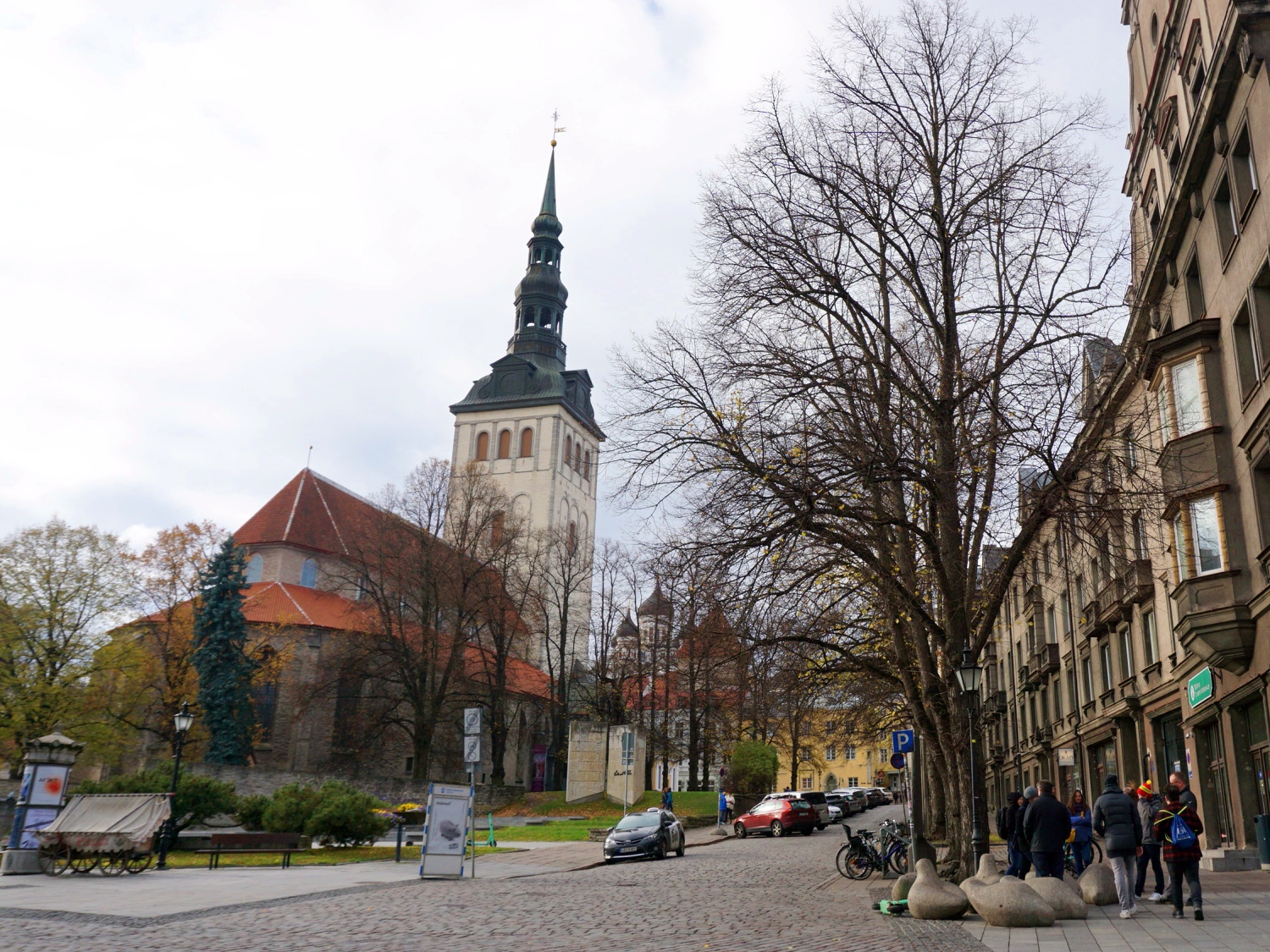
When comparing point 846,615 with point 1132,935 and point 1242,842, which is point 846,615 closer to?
point 1242,842

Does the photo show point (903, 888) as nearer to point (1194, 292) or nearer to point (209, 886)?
point (209, 886)

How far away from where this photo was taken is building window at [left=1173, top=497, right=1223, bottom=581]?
20094mm

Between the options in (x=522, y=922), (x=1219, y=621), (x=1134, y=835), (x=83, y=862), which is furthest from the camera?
(x=83, y=862)

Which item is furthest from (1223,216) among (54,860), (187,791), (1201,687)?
(187,791)

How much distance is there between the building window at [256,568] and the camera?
6053 cm

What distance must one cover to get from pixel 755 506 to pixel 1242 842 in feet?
38.9

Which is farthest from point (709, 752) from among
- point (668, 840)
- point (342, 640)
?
point (668, 840)

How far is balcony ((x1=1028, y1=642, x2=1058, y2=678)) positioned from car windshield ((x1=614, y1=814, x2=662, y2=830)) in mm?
18917

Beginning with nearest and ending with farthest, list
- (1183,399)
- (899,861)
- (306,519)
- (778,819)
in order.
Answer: (899,861) < (1183,399) < (778,819) < (306,519)

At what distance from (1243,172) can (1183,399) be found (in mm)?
4394

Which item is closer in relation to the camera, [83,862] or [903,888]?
[903,888]

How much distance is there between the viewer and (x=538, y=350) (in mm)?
79062

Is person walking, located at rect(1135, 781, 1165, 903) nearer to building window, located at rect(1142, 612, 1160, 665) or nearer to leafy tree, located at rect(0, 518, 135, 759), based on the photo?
building window, located at rect(1142, 612, 1160, 665)

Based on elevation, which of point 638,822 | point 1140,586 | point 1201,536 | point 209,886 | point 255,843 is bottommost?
point 209,886
